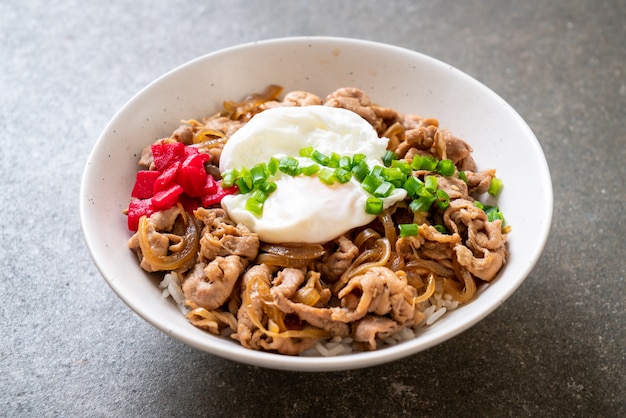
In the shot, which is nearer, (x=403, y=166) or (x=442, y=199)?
(x=442, y=199)

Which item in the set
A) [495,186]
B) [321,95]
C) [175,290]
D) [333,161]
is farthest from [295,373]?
[321,95]

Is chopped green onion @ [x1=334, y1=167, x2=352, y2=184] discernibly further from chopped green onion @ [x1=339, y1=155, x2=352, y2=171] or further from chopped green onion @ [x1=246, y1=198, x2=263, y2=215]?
chopped green onion @ [x1=246, y1=198, x2=263, y2=215]

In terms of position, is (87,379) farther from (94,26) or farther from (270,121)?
(94,26)

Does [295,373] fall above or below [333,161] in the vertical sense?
below

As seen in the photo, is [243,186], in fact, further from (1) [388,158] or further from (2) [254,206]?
(1) [388,158]

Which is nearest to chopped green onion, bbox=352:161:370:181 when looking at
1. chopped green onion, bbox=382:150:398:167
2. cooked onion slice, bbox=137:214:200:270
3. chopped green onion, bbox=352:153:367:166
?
chopped green onion, bbox=352:153:367:166

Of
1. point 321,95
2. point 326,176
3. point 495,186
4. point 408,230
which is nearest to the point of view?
point 408,230

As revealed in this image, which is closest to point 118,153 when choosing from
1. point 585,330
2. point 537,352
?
point 537,352

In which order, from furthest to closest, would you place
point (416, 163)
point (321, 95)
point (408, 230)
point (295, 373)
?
1. point (321, 95)
2. point (416, 163)
3. point (295, 373)
4. point (408, 230)

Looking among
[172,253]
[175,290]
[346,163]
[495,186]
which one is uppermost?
[346,163]
